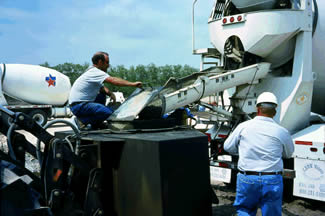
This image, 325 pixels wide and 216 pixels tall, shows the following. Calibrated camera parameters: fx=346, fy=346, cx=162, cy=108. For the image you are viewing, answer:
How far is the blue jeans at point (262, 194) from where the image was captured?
3.24m

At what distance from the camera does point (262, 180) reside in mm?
3250

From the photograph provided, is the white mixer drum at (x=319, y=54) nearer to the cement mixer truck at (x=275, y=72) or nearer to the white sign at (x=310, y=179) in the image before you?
the cement mixer truck at (x=275, y=72)

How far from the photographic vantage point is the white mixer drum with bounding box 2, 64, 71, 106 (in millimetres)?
15602

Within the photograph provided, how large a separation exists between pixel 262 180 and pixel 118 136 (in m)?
1.41

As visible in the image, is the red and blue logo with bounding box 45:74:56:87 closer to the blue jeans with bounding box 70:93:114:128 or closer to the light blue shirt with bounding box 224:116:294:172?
the blue jeans with bounding box 70:93:114:128

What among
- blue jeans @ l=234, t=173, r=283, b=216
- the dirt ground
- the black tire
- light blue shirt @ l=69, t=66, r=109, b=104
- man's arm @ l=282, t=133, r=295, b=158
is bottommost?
the dirt ground

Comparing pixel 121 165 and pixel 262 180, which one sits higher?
pixel 121 165

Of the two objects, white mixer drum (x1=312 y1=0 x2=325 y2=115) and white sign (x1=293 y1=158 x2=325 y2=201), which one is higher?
white mixer drum (x1=312 y1=0 x2=325 y2=115)

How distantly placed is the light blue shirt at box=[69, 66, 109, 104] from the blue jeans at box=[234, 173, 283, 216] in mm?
1928

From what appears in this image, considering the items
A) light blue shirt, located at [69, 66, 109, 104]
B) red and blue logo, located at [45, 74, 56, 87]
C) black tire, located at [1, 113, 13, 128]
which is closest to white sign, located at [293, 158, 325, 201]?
light blue shirt, located at [69, 66, 109, 104]

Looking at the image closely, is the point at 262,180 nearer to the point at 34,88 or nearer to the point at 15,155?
the point at 15,155

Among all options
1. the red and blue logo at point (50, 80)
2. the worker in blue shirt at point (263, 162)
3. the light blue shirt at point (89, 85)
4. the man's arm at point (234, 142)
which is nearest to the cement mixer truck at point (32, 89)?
the red and blue logo at point (50, 80)

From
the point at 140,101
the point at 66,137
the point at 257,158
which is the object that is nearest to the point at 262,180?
the point at 257,158

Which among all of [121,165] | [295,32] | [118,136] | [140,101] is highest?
[295,32]
